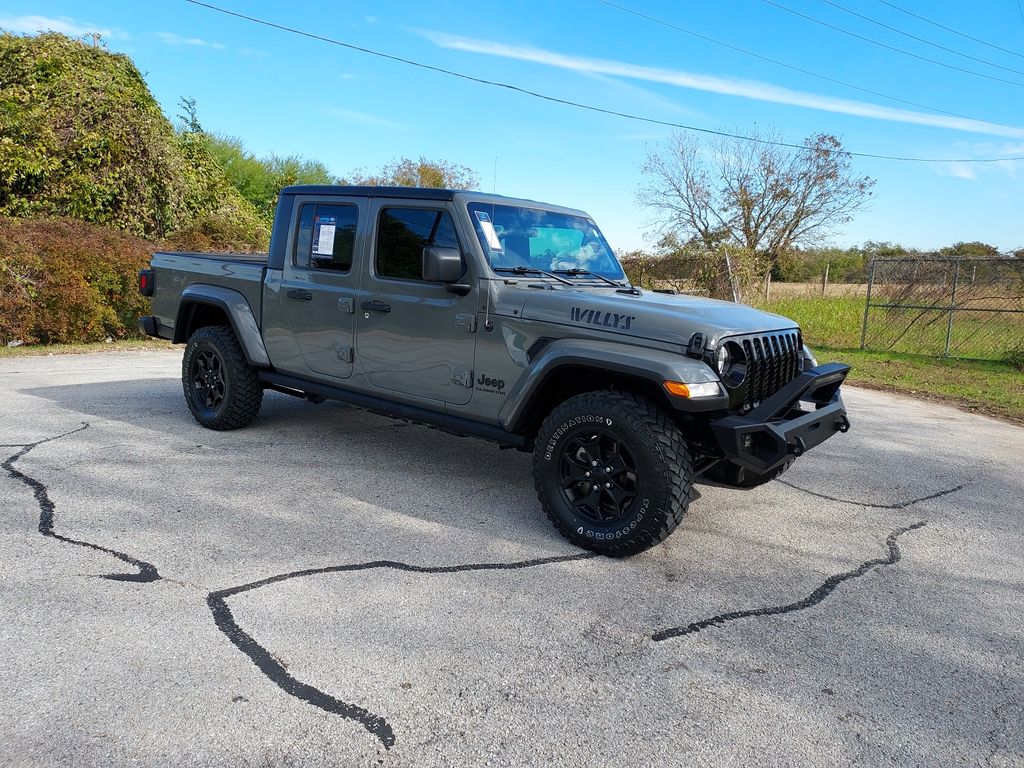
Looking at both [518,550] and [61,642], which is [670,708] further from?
[61,642]

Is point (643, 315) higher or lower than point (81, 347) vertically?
higher

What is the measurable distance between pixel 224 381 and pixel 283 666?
3.60 m

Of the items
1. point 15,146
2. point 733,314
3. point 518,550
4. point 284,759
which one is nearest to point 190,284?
point 518,550

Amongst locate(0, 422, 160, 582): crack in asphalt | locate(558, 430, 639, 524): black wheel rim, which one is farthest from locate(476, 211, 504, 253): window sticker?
locate(0, 422, 160, 582): crack in asphalt

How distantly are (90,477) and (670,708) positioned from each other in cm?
389

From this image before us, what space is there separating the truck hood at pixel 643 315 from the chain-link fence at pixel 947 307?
398 inches

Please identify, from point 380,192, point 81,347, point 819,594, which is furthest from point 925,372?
Answer: point 81,347

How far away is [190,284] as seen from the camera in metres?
6.21

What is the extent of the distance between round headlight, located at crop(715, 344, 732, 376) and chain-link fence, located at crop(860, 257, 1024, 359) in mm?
10561

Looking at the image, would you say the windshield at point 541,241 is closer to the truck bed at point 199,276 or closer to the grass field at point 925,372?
the truck bed at point 199,276

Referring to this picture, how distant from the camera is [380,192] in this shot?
498 centimetres

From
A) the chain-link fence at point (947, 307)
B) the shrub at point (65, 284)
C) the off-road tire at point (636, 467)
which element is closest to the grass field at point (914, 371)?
the shrub at point (65, 284)

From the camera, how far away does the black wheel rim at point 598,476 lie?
3.89m

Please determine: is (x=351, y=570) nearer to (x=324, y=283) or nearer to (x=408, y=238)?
(x=408, y=238)
